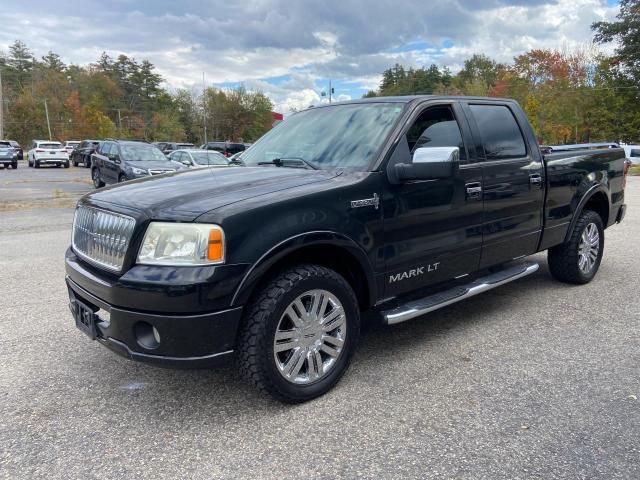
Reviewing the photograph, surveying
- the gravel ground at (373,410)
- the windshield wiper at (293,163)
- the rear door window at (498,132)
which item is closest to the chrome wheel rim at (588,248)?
the gravel ground at (373,410)

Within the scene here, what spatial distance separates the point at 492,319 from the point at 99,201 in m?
3.37

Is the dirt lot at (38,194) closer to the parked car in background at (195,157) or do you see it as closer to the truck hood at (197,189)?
the parked car in background at (195,157)

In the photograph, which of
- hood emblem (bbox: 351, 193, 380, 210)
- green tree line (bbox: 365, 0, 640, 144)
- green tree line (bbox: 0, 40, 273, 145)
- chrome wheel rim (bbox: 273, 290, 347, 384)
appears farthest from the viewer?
green tree line (bbox: 0, 40, 273, 145)

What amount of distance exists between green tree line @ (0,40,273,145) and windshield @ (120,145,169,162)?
39.9 metres

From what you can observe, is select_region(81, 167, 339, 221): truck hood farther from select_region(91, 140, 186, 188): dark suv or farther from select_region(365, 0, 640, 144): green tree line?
select_region(365, 0, 640, 144): green tree line

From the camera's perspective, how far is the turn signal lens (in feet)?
8.79

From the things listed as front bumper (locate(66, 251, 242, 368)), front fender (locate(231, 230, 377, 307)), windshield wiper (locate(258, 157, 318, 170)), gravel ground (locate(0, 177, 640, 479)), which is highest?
windshield wiper (locate(258, 157, 318, 170))

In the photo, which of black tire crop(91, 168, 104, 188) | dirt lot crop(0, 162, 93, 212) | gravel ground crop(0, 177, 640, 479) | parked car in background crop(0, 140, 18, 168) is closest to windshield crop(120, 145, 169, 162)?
dirt lot crop(0, 162, 93, 212)

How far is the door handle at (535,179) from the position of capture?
4.63m

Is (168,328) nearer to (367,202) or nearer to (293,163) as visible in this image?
(367,202)

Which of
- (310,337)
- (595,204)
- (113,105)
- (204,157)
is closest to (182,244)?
(310,337)

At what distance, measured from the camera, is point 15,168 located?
3159 centimetres

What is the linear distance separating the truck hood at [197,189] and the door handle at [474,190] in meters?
1.19

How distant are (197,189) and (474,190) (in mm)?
2155
